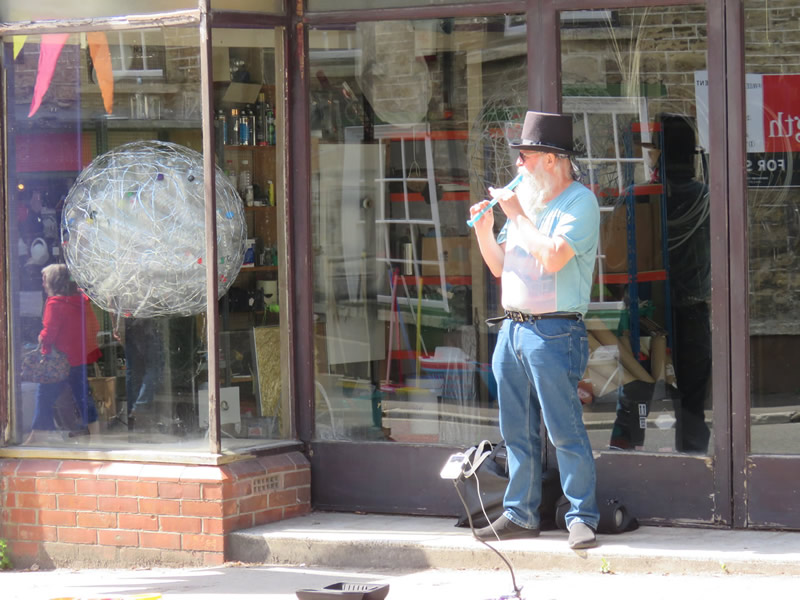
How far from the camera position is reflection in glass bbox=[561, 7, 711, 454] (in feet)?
19.0

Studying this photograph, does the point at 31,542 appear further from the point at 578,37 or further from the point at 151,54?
the point at 578,37

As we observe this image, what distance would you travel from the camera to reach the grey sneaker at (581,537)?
531 centimetres

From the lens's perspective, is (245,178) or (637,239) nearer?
(637,239)

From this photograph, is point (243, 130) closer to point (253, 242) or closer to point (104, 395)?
point (253, 242)

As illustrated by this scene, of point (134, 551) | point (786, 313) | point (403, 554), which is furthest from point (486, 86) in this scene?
point (134, 551)

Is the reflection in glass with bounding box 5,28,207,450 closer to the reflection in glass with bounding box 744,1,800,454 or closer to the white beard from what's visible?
the white beard

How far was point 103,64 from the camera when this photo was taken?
20.5 feet

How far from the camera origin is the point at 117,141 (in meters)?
Result: 6.27

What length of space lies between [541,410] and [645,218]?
44.3 inches

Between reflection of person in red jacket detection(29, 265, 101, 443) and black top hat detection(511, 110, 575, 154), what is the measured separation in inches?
98.4

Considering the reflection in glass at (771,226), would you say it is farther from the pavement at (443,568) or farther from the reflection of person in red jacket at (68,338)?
the reflection of person in red jacket at (68,338)

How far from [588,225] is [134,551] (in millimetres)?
2739

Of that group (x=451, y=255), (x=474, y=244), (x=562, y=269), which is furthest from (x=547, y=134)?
(x=451, y=255)

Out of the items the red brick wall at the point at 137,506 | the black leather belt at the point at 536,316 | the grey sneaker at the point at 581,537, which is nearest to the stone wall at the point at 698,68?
the black leather belt at the point at 536,316
